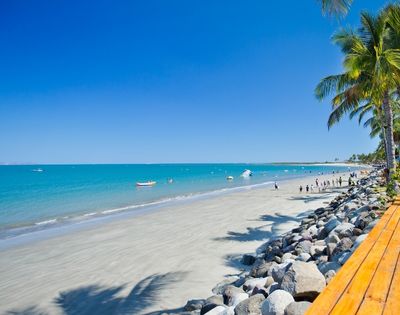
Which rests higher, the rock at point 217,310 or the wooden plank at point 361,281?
the wooden plank at point 361,281

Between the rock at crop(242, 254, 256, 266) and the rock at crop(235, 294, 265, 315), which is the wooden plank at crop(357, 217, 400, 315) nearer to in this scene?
the rock at crop(235, 294, 265, 315)

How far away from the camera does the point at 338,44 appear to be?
14203mm

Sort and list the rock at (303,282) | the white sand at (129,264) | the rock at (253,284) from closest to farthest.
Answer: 1. the rock at (303,282)
2. the rock at (253,284)
3. the white sand at (129,264)

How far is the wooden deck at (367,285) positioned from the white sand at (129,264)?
455 cm

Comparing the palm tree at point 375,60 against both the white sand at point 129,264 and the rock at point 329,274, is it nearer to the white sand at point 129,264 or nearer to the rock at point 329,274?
the white sand at point 129,264

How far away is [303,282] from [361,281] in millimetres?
1155

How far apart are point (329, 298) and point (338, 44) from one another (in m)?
14.3

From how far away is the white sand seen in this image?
24.7 feet

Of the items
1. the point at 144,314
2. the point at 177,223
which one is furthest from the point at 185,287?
the point at 177,223

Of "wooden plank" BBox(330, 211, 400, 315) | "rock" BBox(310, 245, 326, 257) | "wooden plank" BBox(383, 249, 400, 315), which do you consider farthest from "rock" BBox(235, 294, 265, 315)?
"rock" BBox(310, 245, 326, 257)

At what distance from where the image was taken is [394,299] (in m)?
2.65

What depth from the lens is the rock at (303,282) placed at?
3994mm

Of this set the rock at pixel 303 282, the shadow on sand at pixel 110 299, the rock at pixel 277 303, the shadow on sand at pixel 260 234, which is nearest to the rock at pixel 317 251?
the rock at pixel 303 282

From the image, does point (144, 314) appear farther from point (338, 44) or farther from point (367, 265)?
point (338, 44)
